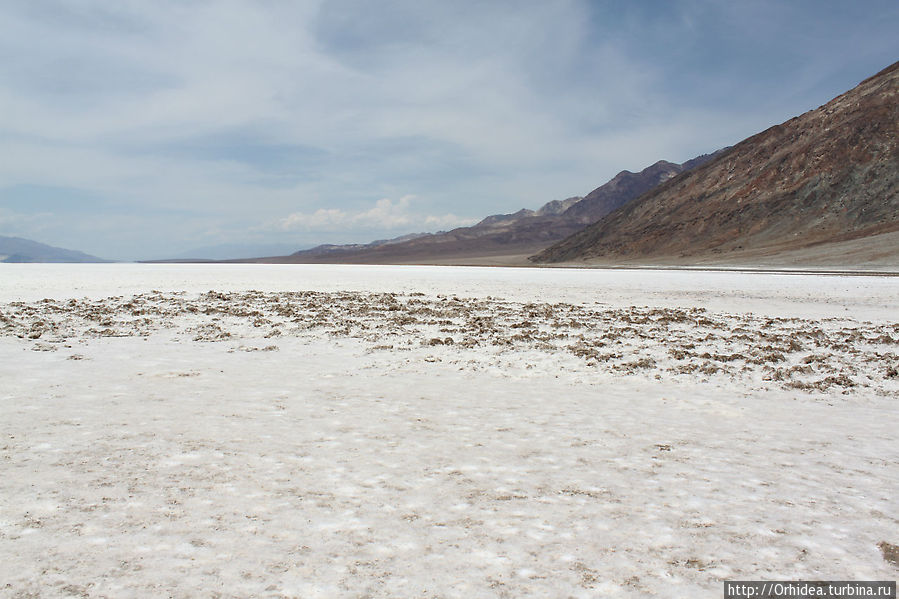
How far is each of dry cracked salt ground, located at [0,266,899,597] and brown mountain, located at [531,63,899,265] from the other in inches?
2046

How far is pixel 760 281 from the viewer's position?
33.5 metres

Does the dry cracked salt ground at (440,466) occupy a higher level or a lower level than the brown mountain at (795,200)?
lower

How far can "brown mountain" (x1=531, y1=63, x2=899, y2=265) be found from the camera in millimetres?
64625

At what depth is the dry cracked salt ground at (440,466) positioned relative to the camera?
341cm

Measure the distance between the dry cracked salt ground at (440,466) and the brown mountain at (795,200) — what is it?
2046 inches

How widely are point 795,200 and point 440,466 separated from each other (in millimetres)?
83379

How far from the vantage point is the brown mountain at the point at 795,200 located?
64625mm

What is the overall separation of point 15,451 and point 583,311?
1595 cm

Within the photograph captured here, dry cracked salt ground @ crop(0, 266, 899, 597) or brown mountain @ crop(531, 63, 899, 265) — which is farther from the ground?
brown mountain @ crop(531, 63, 899, 265)

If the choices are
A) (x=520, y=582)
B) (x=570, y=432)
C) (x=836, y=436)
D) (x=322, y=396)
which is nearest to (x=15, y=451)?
(x=322, y=396)

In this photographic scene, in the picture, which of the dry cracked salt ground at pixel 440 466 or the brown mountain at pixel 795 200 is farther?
the brown mountain at pixel 795 200

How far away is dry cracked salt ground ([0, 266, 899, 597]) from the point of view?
3.41m

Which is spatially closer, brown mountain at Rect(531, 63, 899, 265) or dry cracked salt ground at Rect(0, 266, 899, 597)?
dry cracked salt ground at Rect(0, 266, 899, 597)

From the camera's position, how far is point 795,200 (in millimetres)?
74688
